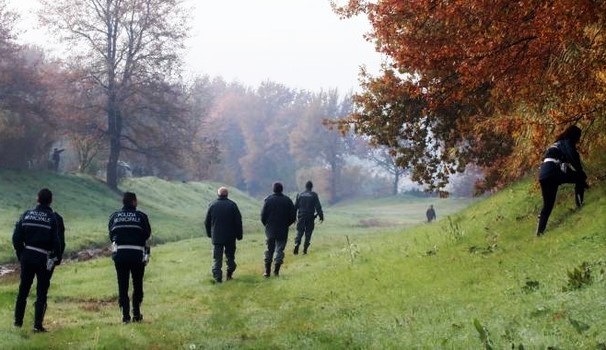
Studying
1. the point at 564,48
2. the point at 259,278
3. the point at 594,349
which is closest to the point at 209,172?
the point at 259,278

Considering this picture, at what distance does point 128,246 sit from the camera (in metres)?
11.9

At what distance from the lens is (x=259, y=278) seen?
58.3 feet

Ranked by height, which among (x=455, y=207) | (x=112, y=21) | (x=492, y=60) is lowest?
(x=455, y=207)

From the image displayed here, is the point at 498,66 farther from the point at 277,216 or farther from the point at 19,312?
the point at 19,312

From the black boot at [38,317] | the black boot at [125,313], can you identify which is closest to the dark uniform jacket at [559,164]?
the black boot at [125,313]

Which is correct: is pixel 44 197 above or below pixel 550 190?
below

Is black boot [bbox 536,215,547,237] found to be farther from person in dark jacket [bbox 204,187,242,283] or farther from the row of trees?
the row of trees

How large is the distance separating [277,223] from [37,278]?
7.72 m

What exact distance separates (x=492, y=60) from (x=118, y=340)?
30.9 ft

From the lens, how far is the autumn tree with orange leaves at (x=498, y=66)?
1219 centimetres

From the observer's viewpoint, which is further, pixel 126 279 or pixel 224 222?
pixel 224 222

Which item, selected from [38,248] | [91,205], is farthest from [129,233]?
[91,205]

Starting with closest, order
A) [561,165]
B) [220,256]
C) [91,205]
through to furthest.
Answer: [561,165]
[220,256]
[91,205]

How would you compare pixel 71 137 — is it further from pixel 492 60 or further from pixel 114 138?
pixel 492 60
